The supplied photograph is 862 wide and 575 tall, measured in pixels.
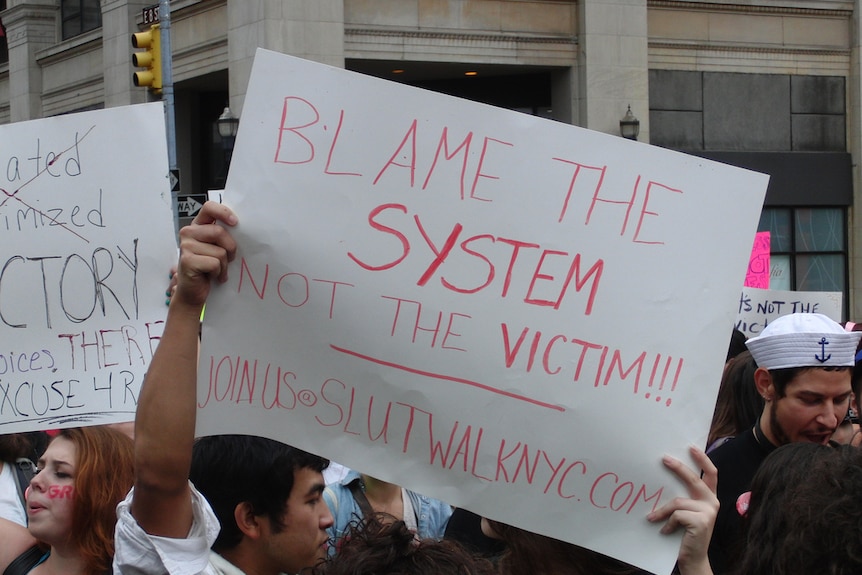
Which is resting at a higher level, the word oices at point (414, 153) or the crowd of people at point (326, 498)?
the word oices at point (414, 153)

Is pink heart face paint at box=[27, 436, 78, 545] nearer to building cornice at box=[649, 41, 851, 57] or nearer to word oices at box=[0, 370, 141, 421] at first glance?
word oices at box=[0, 370, 141, 421]

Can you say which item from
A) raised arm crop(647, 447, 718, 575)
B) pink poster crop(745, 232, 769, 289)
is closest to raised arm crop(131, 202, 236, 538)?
raised arm crop(647, 447, 718, 575)

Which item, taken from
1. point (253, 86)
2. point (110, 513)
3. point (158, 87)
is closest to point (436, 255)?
point (253, 86)

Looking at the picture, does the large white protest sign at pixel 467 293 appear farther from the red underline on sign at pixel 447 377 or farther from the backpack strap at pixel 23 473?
the backpack strap at pixel 23 473

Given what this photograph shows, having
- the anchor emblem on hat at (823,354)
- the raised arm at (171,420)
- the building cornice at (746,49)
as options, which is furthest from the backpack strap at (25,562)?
the building cornice at (746,49)

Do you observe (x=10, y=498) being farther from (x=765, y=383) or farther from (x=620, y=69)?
(x=620, y=69)

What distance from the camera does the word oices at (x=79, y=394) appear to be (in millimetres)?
3834

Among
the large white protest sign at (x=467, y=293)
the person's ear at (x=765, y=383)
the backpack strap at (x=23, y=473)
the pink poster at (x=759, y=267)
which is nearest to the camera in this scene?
the large white protest sign at (x=467, y=293)

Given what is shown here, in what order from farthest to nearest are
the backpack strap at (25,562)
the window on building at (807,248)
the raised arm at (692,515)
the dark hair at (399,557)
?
the window on building at (807,248), the backpack strap at (25,562), the raised arm at (692,515), the dark hair at (399,557)

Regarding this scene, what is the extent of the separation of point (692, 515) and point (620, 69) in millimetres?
18719

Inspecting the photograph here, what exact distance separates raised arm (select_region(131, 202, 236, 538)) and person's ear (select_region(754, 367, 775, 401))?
224 cm

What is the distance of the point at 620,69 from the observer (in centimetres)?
2061

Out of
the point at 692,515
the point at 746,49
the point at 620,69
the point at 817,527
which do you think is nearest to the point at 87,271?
the point at 692,515

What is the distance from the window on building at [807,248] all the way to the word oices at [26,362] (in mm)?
20197
